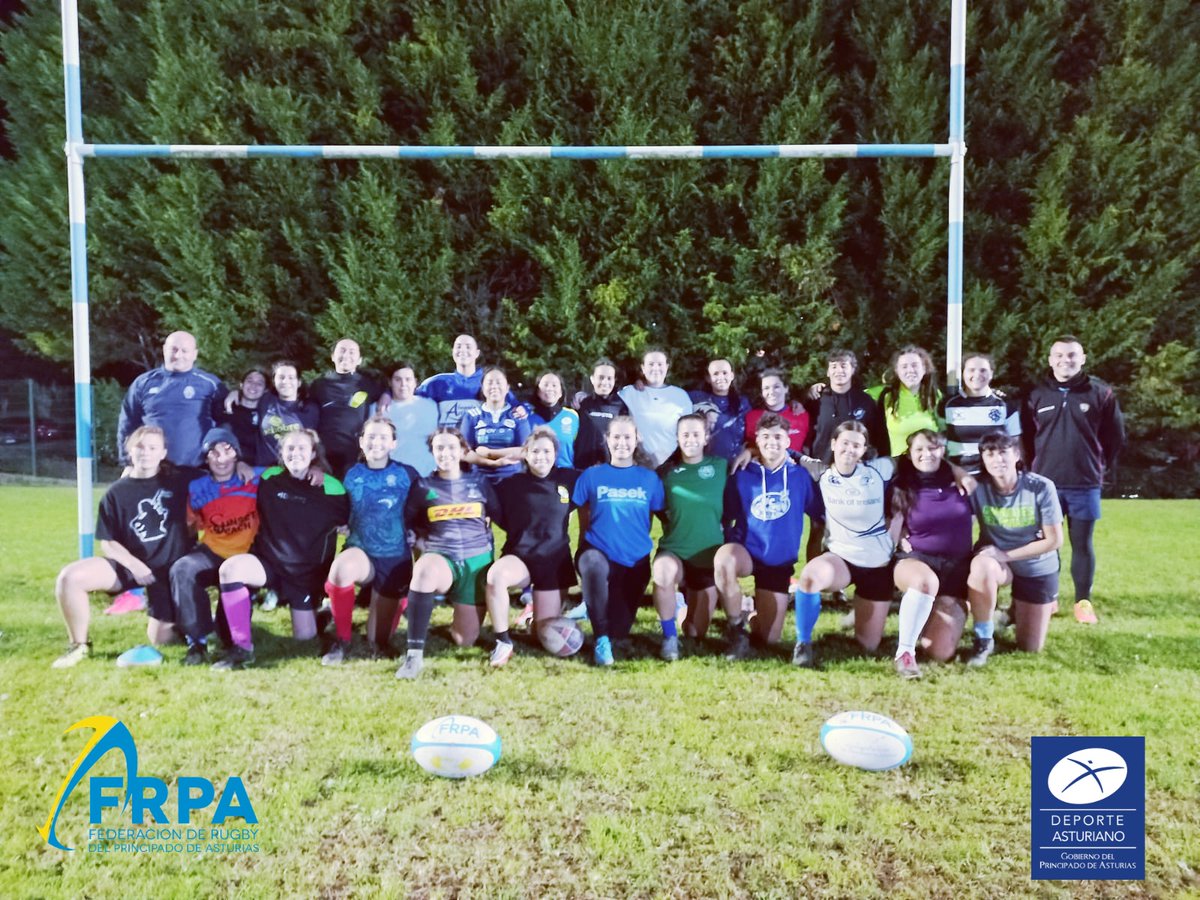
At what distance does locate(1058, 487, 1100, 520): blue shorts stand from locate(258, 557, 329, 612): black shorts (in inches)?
120

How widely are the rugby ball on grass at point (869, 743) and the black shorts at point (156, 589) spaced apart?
2453mm

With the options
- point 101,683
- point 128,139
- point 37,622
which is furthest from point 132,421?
point 128,139

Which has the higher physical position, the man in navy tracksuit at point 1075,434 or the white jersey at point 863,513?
the man in navy tracksuit at point 1075,434

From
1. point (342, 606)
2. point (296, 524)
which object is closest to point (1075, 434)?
point (342, 606)

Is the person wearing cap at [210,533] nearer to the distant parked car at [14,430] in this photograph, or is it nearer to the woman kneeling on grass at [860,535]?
the woman kneeling on grass at [860,535]

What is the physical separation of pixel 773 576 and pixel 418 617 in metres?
1.32

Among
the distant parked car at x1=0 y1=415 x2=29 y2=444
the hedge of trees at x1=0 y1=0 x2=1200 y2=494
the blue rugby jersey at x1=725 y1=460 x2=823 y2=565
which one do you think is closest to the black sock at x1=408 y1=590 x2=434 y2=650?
the blue rugby jersey at x1=725 y1=460 x2=823 y2=565

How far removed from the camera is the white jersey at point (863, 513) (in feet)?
10.8

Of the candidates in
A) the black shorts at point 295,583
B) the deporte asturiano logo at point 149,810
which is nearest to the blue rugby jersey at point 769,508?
the black shorts at point 295,583

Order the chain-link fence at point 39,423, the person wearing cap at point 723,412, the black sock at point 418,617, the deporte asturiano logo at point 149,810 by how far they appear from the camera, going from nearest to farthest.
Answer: the deporte asturiano logo at point 149,810
the black sock at point 418,617
the person wearing cap at point 723,412
the chain-link fence at point 39,423

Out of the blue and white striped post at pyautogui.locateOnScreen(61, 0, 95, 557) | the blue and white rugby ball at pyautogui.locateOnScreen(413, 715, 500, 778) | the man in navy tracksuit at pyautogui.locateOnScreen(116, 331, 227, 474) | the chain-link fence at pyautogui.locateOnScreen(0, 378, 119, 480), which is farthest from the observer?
the chain-link fence at pyautogui.locateOnScreen(0, 378, 119, 480)

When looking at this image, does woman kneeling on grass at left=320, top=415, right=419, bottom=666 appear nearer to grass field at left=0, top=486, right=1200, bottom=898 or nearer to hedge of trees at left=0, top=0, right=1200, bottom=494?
grass field at left=0, top=486, right=1200, bottom=898

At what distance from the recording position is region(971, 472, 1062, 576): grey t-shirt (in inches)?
128

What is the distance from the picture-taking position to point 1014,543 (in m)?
3.29
